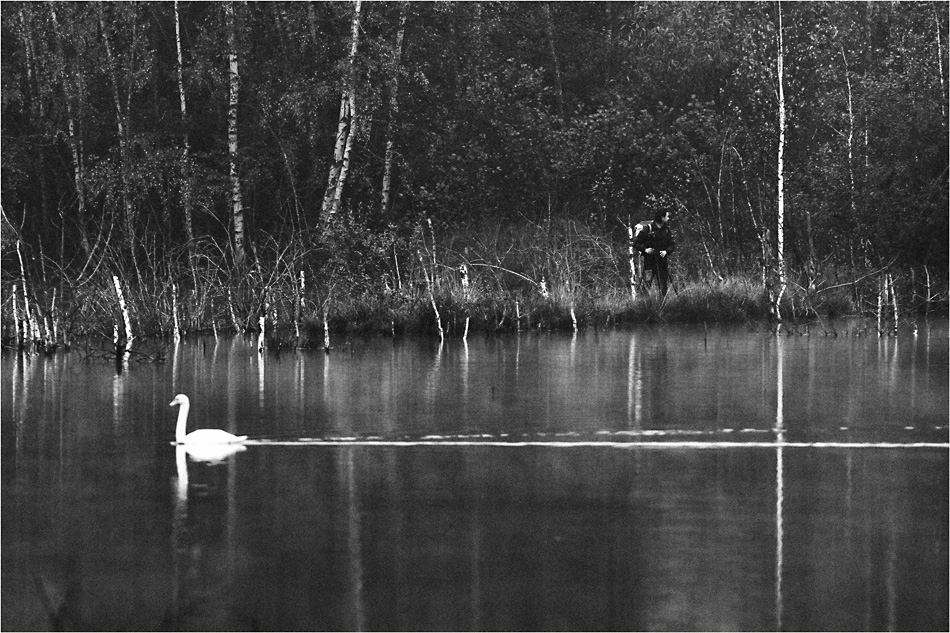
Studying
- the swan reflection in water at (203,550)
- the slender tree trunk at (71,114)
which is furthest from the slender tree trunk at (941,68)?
the swan reflection in water at (203,550)

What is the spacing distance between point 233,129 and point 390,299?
439 inches

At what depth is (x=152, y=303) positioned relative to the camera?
86.3ft

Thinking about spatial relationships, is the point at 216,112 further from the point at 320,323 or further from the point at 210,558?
the point at 210,558

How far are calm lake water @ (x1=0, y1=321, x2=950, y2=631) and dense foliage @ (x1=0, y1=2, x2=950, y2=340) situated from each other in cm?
1582

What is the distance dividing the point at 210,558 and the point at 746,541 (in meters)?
2.46

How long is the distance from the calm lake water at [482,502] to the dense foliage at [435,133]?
1582cm

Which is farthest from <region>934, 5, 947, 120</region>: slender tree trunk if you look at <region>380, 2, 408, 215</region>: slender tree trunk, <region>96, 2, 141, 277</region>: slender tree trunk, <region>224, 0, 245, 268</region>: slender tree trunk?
<region>96, 2, 141, 277</region>: slender tree trunk

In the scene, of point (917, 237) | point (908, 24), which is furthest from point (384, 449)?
point (908, 24)

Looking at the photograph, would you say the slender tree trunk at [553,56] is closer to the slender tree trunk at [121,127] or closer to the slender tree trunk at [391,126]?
the slender tree trunk at [391,126]

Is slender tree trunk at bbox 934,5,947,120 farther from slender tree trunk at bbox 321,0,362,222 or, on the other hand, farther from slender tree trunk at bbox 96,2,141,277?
slender tree trunk at bbox 96,2,141,277

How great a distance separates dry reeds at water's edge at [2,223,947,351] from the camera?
23.4 metres

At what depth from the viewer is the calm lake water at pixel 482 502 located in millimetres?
7062

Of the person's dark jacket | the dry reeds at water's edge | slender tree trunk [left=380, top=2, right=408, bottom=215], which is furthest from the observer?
slender tree trunk [left=380, top=2, right=408, bottom=215]

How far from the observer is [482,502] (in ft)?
32.1
